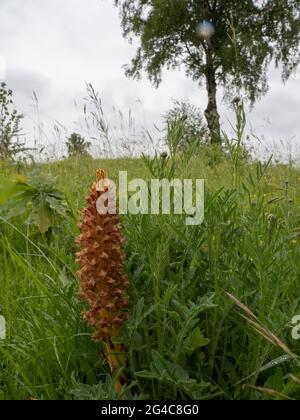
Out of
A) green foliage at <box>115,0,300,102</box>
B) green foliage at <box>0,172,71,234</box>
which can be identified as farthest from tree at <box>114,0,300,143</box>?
green foliage at <box>0,172,71,234</box>

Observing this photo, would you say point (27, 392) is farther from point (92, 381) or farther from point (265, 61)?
point (265, 61)

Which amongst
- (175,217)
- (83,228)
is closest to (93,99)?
(175,217)

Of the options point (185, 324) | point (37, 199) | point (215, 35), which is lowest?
point (185, 324)

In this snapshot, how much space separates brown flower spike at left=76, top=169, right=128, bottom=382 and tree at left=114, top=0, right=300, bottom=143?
21.2 meters

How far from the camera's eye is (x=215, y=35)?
74.2 feet

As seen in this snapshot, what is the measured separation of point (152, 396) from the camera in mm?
1179

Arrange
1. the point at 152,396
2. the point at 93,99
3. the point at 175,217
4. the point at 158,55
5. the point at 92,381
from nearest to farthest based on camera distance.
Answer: the point at 152,396, the point at 92,381, the point at 175,217, the point at 93,99, the point at 158,55

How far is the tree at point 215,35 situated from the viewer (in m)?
22.2

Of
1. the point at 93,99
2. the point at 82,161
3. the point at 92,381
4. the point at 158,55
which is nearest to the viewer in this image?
the point at 92,381

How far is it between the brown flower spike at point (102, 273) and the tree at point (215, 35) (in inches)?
836

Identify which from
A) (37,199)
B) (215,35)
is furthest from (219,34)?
(37,199)

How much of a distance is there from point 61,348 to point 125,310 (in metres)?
0.23

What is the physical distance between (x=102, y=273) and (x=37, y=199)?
6.17ft

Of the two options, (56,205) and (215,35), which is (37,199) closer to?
(56,205)
